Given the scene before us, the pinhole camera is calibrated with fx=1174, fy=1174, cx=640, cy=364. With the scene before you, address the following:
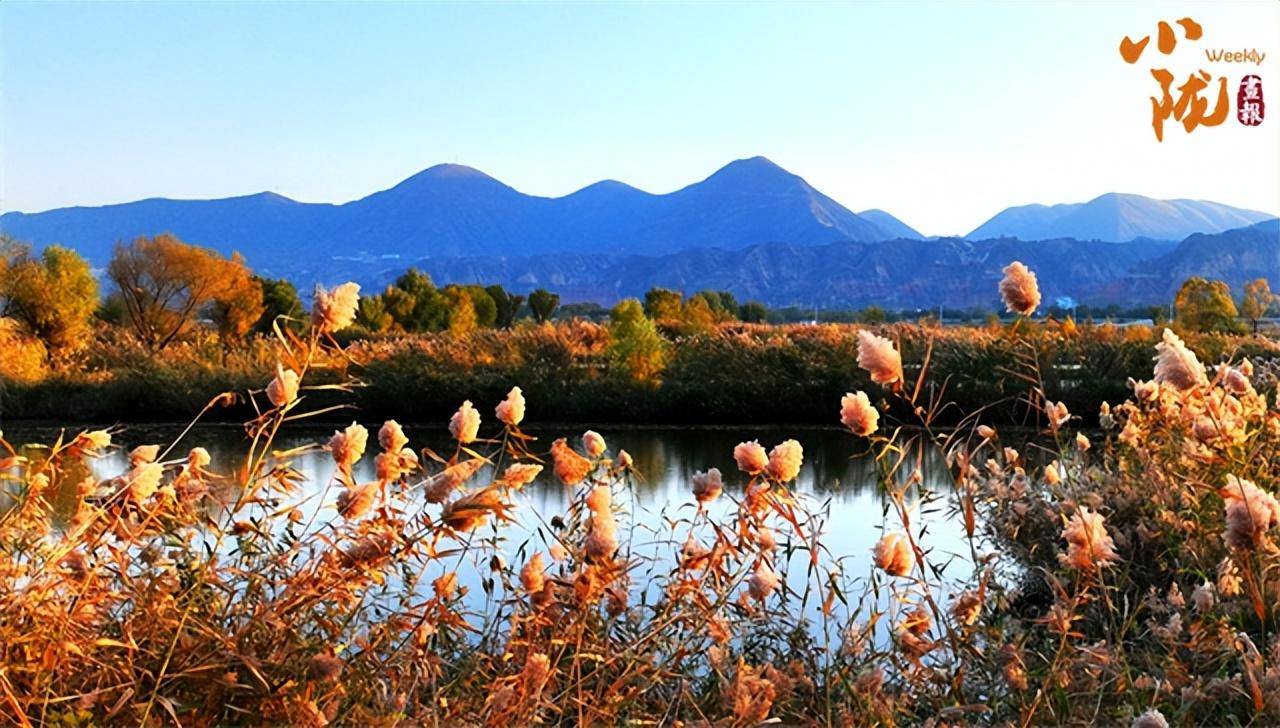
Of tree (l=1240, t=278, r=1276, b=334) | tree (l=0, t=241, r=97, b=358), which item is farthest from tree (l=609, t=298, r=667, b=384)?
tree (l=1240, t=278, r=1276, b=334)

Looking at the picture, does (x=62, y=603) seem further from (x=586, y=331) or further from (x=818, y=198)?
(x=818, y=198)

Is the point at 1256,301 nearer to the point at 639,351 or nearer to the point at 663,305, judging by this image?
the point at 663,305

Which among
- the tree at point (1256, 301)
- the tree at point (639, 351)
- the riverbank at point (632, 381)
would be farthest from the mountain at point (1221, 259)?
the tree at point (639, 351)

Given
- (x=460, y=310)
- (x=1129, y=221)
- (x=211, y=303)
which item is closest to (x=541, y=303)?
(x=460, y=310)

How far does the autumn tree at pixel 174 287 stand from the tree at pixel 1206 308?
19348mm

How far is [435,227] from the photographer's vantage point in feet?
613

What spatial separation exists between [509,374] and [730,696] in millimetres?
9115

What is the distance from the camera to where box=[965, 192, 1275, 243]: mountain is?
17088 cm

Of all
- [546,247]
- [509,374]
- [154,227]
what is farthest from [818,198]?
[509,374]

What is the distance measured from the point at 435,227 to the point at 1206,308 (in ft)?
555

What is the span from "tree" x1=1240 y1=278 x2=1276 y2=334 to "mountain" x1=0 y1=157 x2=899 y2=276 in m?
129

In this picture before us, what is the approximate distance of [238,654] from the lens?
1696 mm

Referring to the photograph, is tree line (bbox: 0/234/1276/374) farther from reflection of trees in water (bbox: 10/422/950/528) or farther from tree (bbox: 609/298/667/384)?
reflection of trees in water (bbox: 10/422/950/528)

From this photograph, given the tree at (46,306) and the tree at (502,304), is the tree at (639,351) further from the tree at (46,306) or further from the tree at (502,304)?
the tree at (502,304)
